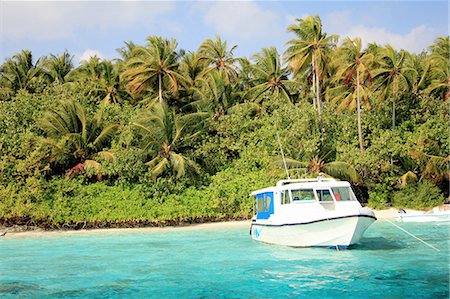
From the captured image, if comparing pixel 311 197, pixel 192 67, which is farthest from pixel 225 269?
pixel 192 67

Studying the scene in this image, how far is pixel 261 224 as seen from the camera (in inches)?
721

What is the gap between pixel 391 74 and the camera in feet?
111

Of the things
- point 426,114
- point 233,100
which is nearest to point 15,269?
point 233,100

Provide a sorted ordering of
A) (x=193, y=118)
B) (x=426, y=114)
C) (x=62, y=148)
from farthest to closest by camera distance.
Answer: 1. (x=426, y=114)
2. (x=193, y=118)
3. (x=62, y=148)

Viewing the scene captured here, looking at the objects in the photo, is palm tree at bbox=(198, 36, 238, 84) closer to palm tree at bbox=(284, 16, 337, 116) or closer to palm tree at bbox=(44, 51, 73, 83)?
palm tree at bbox=(284, 16, 337, 116)

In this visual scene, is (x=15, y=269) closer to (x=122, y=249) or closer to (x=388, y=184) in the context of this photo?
(x=122, y=249)

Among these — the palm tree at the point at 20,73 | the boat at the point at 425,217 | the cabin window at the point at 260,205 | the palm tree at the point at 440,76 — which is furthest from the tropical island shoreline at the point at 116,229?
the palm tree at the point at 20,73

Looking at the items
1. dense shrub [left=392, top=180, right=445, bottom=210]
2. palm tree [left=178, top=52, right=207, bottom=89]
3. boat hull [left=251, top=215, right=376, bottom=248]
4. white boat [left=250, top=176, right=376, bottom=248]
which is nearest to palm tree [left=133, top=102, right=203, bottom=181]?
palm tree [left=178, top=52, right=207, bottom=89]

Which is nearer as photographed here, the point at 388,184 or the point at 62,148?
the point at 62,148

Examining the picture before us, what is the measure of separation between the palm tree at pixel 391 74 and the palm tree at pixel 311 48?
13.2ft

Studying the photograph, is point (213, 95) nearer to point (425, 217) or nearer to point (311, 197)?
point (425, 217)

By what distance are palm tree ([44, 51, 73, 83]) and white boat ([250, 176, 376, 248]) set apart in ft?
107

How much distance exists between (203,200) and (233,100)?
39.9 feet

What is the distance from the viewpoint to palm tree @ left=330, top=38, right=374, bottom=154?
3334cm
